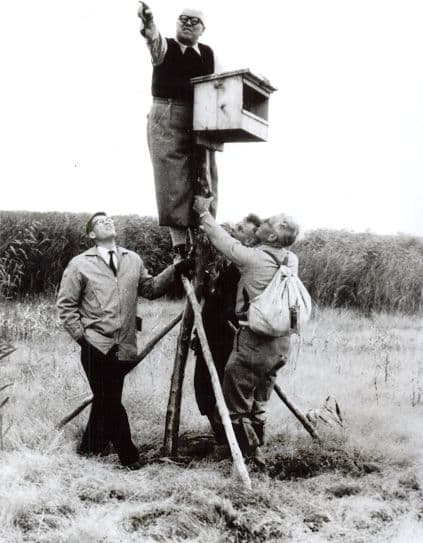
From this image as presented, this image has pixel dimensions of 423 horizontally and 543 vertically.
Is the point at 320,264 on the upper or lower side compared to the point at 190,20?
lower

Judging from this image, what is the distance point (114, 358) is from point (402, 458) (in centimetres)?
264

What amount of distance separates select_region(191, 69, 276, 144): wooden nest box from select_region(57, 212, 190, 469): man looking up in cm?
115

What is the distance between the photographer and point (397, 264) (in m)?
13.0

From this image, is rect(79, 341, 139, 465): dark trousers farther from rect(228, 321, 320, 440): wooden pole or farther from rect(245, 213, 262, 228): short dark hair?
rect(245, 213, 262, 228): short dark hair

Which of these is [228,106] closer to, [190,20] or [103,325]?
[190,20]

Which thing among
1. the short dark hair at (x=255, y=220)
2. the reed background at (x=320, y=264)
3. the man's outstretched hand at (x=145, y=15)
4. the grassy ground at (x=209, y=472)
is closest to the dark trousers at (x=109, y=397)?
the grassy ground at (x=209, y=472)

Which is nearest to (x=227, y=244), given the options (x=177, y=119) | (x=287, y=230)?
(x=287, y=230)

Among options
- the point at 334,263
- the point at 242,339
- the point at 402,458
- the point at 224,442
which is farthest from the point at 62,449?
the point at 334,263

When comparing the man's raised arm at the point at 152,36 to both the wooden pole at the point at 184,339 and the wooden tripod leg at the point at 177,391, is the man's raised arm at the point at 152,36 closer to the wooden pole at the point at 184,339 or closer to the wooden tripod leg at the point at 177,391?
the wooden pole at the point at 184,339

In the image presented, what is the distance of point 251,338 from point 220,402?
1.79ft

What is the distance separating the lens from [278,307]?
479cm

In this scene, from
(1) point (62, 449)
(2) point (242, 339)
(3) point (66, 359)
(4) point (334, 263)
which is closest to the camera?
(2) point (242, 339)

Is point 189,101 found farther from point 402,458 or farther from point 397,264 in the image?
point 397,264

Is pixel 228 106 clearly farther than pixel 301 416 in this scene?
No
